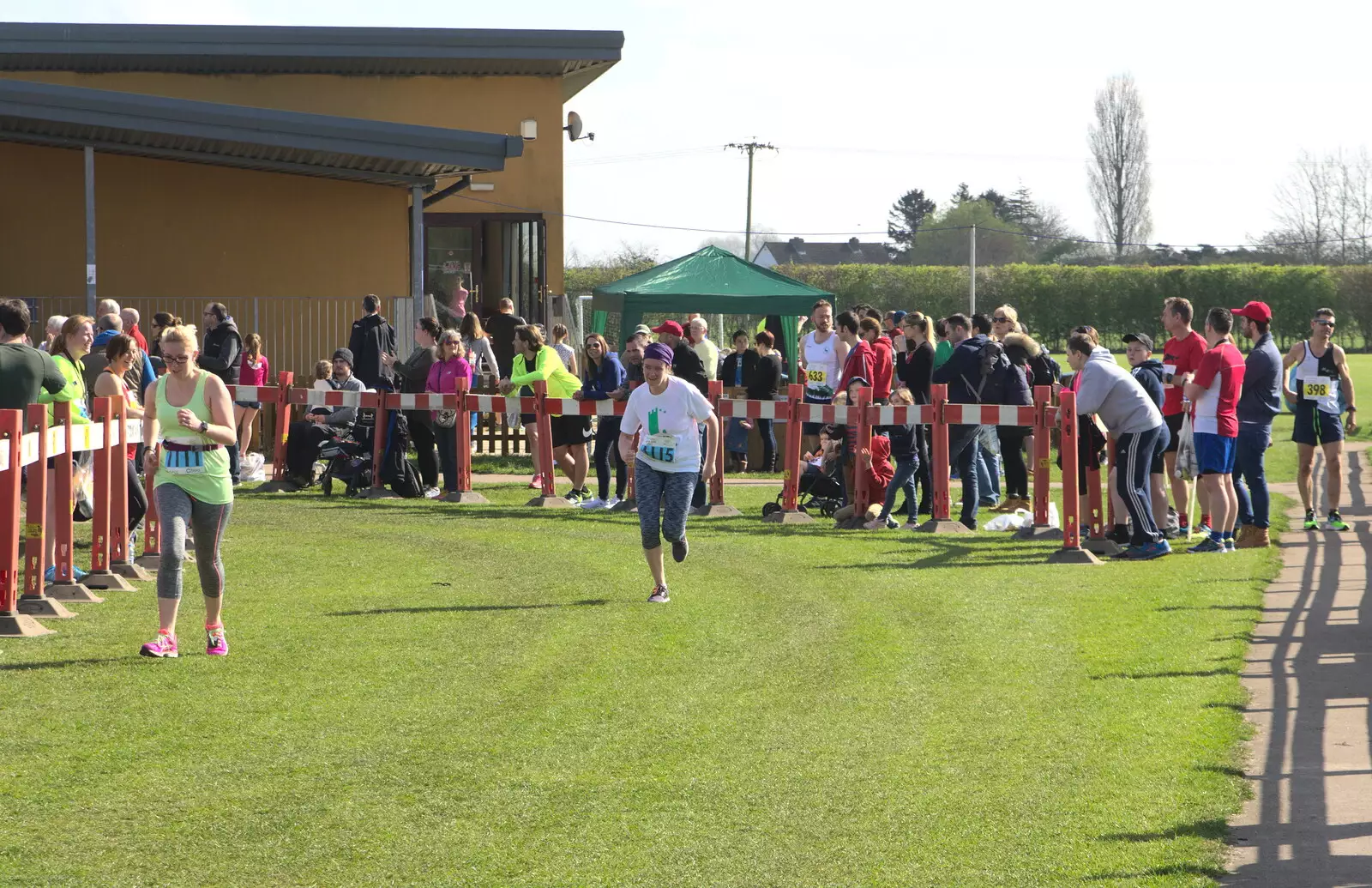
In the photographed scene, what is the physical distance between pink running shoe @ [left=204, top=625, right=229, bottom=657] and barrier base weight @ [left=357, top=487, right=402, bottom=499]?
9094 mm

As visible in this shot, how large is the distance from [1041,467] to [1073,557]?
138cm

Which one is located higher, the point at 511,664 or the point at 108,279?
the point at 108,279

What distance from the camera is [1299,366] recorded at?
1538cm

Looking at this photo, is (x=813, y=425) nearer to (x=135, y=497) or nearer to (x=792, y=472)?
(x=792, y=472)

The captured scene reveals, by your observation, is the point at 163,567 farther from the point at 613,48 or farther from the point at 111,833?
the point at 613,48

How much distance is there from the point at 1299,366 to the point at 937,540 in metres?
3.65

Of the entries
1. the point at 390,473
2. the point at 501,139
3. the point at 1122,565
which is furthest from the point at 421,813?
the point at 501,139

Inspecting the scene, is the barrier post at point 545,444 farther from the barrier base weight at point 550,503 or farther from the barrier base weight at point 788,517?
the barrier base weight at point 788,517

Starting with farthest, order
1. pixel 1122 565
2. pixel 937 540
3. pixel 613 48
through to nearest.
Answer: pixel 613 48 → pixel 937 540 → pixel 1122 565

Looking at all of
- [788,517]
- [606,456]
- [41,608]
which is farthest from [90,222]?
[41,608]

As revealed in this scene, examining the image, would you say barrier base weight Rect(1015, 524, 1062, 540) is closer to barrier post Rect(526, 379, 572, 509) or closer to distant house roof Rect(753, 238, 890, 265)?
barrier post Rect(526, 379, 572, 509)

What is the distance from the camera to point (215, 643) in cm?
961

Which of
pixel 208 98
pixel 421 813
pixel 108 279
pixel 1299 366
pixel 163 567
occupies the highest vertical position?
pixel 208 98

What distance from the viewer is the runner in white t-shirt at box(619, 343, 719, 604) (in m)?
11.3
